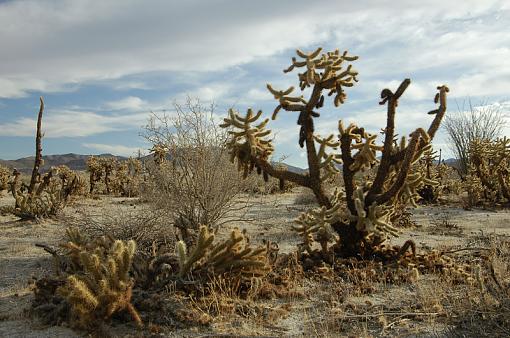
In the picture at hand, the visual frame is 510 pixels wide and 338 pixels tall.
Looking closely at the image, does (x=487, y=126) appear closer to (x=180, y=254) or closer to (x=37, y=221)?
(x=37, y=221)

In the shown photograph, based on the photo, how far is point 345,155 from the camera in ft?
21.0

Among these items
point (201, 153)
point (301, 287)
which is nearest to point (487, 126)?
point (201, 153)

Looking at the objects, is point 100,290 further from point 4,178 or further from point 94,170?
point 4,178

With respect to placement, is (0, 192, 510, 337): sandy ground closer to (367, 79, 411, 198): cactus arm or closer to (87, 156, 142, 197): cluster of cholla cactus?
(367, 79, 411, 198): cactus arm

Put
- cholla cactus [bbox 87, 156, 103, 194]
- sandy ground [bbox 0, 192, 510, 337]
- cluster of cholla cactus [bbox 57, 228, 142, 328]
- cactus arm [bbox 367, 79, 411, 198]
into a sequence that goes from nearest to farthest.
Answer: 1. cluster of cholla cactus [bbox 57, 228, 142, 328]
2. sandy ground [bbox 0, 192, 510, 337]
3. cactus arm [bbox 367, 79, 411, 198]
4. cholla cactus [bbox 87, 156, 103, 194]

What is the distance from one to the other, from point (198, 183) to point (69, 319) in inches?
171

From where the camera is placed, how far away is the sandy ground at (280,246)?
426 centimetres

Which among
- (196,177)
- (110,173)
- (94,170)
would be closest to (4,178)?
(94,170)

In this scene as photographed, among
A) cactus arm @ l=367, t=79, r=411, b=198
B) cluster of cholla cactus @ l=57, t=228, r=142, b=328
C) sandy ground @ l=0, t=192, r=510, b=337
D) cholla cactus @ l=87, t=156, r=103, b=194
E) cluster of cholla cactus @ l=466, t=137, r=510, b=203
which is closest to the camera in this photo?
cluster of cholla cactus @ l=57, t=228, r=142, b=328

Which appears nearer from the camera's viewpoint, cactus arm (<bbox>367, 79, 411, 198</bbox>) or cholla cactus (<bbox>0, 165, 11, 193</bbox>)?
cactus arm (<bbox>367, 79, 411, 198</bbox>)

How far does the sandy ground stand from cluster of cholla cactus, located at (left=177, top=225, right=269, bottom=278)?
21.1 inches

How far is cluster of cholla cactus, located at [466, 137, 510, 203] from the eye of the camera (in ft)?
44.4

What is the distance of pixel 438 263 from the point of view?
5945mm

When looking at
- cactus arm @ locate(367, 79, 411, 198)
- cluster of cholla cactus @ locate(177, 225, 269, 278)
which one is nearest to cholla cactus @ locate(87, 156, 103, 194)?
cactus arm @ locate(367, 79, 411, 198)
